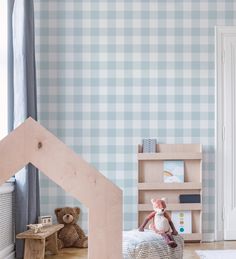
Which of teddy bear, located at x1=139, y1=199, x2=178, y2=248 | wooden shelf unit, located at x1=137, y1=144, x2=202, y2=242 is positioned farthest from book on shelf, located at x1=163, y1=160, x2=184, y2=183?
teddy bear, located at x1=139, y1=199, x2=178, y2=248

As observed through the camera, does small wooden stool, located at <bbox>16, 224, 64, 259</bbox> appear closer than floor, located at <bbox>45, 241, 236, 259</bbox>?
Yes

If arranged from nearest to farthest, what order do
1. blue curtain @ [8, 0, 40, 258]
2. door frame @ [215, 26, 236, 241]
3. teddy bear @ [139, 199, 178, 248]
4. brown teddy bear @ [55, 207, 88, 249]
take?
teddy bear @ [139, 199, 178, 248] → blue curtain @ [8, 0, 40, 258] → brown teddy bear @ [55, 207, 88, 249] → door frame @ [215, 26, 236, 241]

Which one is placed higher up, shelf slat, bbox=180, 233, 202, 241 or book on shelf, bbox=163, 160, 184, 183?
book on shelf, bbox=163, 160, 184, 183

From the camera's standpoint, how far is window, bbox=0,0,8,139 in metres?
4.11

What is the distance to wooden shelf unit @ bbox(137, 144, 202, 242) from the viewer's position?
475cm

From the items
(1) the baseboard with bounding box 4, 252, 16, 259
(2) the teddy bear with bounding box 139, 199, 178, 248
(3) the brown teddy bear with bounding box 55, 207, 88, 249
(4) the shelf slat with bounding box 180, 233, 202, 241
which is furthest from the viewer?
(4) the shelf slat with bounding box 180, 233, 202, 241

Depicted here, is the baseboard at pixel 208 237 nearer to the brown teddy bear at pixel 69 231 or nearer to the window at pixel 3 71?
the brown teddy bear at pixel 69 231

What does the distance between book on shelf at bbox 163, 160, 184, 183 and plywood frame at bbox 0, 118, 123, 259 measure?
3338mm

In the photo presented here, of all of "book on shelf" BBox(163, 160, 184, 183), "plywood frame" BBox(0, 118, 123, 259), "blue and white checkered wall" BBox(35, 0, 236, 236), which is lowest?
"book on shelf" BBox(163, 160, 184, 183)

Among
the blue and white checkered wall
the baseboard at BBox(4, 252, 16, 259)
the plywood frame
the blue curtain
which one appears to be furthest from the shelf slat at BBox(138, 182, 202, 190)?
the plywood frame

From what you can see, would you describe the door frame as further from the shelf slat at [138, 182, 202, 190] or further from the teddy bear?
the teddy bear

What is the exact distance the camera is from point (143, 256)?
3.39 meters

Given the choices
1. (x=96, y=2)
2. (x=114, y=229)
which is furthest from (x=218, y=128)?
(x=114, y=229)

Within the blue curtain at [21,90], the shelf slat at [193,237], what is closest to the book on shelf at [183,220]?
the shelf slat at [193,237]
